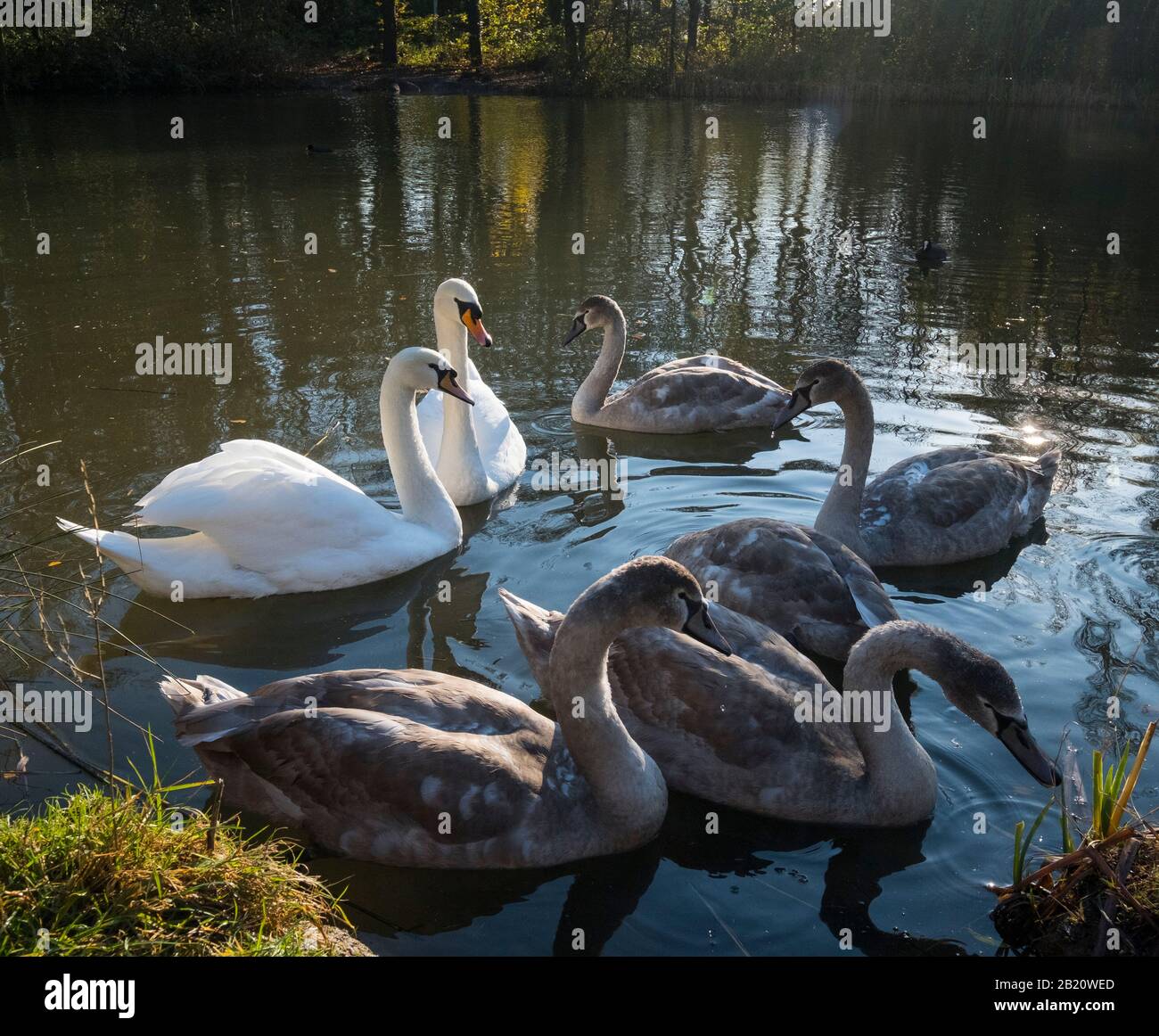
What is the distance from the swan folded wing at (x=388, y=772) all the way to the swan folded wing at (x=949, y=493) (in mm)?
4128

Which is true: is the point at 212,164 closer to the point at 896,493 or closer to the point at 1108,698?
the point at 896,493

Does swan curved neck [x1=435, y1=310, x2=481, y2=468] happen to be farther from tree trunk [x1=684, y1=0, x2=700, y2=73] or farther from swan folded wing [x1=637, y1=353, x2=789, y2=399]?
tree trunk [x1=684, y1=0, x2=700, y2=73]

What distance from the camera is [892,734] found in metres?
5.16

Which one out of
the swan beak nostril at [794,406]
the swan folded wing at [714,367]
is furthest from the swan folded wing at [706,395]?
the swan beak nostril at [794,406]

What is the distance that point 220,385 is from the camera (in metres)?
10.8

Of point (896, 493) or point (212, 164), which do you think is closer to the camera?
point (896, 493)

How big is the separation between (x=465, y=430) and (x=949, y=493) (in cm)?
354

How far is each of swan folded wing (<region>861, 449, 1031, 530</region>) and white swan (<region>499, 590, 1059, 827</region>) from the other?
264 centimetres

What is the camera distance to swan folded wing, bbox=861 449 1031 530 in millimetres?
8031

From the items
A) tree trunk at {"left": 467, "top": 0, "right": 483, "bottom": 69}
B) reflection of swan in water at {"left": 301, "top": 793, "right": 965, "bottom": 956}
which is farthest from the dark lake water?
tree trunk at {"left": 467, "top": 0, "right": 483, "bottom": 69}

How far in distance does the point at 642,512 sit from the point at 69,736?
4.47 meters

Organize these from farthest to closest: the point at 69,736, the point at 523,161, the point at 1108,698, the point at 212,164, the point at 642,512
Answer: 1. the point at 523,161
2. the point at 212,164
3. the point at 642,512
4. the point at 1108,698
5. the point at 69,736

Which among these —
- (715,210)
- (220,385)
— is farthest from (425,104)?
(220,385)

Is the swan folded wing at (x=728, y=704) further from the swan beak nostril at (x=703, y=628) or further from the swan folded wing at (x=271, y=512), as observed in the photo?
the swan folded wing at (x=271, y=512)
